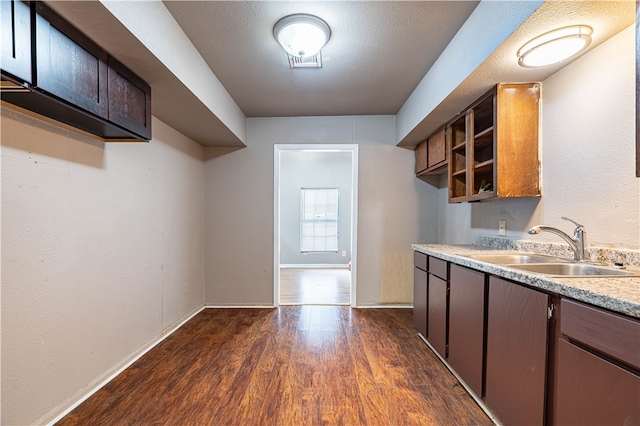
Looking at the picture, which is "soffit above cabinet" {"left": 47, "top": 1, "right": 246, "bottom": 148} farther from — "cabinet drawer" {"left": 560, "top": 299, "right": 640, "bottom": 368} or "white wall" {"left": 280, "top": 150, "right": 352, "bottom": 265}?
"white wall" {"left": 280, "top": 150, "right": 352, "bottom": 265}

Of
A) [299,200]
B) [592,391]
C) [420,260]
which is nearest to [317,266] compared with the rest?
[299,200]

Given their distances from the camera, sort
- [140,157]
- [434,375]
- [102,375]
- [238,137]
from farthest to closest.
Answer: [238,137] < [140,157] < [434,375] < [102,375]

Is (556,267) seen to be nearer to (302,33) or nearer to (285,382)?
(285,382)

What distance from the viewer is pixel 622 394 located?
0.86m

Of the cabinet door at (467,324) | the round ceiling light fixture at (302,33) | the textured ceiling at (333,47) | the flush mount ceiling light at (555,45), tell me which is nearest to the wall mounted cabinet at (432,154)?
the textured ceiling at (333,47)

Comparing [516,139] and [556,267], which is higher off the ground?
[516,139]

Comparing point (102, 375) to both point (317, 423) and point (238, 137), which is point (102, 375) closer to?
point (317, 423)

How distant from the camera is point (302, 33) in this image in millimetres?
1739

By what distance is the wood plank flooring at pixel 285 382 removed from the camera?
5.16ft

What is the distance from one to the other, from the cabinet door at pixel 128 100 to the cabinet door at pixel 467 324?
2.27 m

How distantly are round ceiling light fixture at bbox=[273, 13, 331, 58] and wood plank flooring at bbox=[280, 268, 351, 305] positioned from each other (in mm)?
2915

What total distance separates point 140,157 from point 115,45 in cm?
105

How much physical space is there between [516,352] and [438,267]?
88cm

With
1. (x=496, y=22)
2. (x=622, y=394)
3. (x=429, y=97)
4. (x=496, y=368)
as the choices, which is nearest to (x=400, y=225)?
(x=429, y=97)
